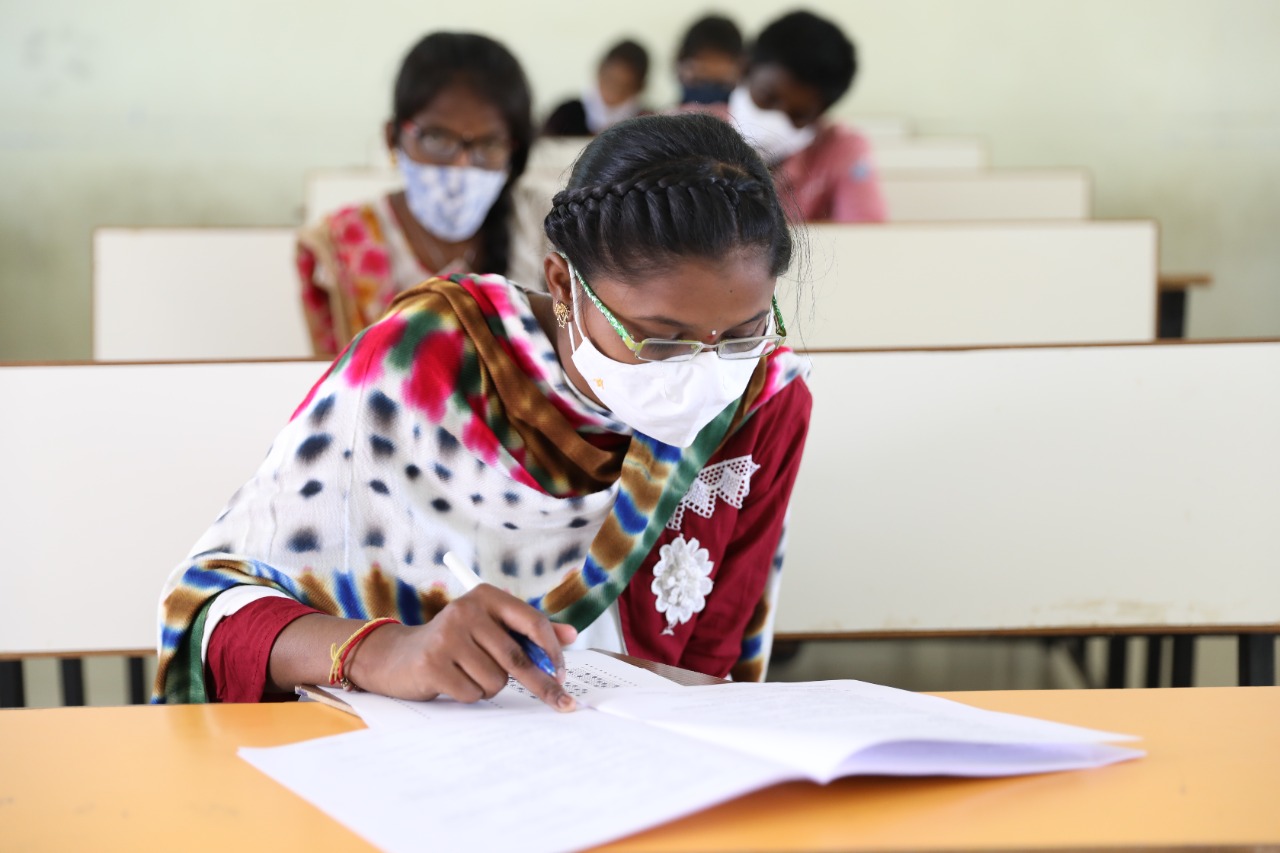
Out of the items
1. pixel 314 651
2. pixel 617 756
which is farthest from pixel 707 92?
pixel 617 756

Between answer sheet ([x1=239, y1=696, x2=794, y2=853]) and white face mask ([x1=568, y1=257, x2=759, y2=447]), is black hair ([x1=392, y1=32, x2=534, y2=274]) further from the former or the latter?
answer sheet ([x1=239, y1=696, x2=794, y2=853])

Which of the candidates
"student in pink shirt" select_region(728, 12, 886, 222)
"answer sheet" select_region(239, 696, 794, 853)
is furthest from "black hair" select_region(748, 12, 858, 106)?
"answer sheet" select_region(239, 696, 794, 853)

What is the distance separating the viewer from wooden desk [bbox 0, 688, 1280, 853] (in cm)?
61

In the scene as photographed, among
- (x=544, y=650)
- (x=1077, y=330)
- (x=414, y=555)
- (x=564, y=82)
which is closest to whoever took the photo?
(x=544, y=650)

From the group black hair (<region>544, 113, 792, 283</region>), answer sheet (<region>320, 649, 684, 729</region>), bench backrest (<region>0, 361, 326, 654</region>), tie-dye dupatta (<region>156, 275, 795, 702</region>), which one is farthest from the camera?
bench backrest (<region>0, 361, 326, 654</region>)

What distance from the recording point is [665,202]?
3.30 ft

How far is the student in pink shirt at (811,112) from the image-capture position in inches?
117

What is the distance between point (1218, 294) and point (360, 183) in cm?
364

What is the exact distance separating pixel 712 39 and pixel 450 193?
258 centimetres

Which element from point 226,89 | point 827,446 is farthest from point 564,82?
point 827,446

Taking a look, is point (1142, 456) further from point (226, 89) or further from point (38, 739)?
point (226, 89)

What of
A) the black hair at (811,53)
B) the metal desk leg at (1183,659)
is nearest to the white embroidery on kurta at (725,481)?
the metal desk leg at (1183,659)

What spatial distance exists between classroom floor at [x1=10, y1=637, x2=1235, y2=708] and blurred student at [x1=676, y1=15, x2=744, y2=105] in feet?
7.66

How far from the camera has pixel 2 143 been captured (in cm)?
465
